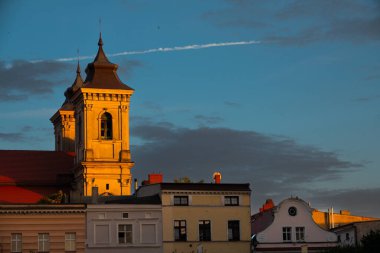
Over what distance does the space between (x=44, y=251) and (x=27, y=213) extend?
373cm

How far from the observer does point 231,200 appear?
4582 inches

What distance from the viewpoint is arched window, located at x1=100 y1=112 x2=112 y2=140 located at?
15888 centimetres

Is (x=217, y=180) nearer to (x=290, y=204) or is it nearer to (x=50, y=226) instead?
(x=290, y=204)

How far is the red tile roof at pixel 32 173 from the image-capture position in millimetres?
154387

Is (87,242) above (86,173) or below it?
below

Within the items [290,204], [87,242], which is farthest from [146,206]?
[290,204]

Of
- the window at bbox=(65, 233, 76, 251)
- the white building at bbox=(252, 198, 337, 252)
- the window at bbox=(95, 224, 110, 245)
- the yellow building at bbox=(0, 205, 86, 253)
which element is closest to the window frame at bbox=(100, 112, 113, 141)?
the white building at bbox=(252, 198, 337, 252)

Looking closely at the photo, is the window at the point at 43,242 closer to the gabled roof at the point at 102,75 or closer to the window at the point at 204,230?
the window at the point at 204,230

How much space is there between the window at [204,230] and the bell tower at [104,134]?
41.1 m

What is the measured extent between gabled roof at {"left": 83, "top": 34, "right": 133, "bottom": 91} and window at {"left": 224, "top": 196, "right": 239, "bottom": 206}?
4460cm

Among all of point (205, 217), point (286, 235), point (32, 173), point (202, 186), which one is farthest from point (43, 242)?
point (32, 173)

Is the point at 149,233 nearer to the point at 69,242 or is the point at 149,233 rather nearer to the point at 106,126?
the point at 69,242

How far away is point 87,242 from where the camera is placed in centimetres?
11112

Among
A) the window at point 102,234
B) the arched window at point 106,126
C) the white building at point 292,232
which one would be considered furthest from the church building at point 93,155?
the window at point 102,234
